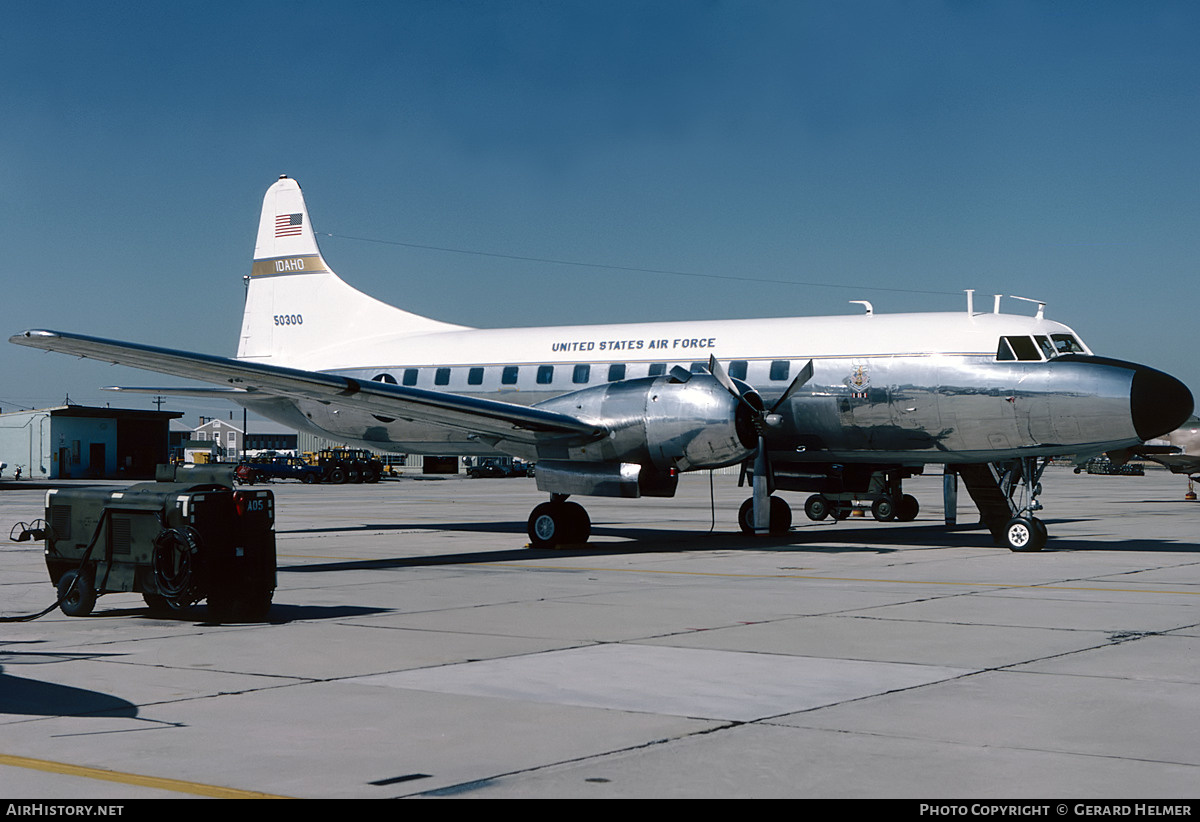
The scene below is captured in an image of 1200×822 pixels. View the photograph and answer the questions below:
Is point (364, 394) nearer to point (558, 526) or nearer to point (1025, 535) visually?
point (558, 526)

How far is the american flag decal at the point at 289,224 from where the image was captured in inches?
1060

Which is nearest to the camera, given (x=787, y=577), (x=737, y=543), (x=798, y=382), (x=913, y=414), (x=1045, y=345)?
(x=787, y=577)

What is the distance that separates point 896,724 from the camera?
270 inches

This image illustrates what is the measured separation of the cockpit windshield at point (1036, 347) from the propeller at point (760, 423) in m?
3.06

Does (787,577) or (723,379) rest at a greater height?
(723,379)

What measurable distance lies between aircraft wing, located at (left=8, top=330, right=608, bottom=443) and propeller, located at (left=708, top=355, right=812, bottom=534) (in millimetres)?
2095

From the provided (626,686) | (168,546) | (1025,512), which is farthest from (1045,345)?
(168,546)

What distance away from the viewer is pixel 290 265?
27.1 meters

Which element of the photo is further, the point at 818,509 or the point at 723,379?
the point at 818,509

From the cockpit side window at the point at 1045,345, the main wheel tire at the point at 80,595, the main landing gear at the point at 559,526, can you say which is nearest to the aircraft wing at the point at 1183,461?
the cockpit side window at the point at 1045,345


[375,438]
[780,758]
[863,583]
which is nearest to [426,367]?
[375,438]

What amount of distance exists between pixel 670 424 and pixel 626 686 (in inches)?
401

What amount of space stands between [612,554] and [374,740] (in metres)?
12.7

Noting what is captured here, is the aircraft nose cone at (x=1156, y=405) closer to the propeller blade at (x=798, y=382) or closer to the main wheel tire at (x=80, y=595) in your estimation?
the propeller blade at (x=798, y=382)
